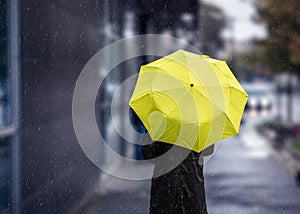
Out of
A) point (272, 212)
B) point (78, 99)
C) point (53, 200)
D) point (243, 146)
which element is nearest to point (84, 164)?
point (78, 99)

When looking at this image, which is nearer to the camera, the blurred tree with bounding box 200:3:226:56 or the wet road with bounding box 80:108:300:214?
the wet road with bounding box 80:108:300:214

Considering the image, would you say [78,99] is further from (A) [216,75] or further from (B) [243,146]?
(B) [243,146]

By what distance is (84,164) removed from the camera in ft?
26.7

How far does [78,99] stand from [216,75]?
354cm

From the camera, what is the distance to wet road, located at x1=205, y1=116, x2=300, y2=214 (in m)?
8.19

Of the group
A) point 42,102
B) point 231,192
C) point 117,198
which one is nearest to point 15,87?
point 42,102

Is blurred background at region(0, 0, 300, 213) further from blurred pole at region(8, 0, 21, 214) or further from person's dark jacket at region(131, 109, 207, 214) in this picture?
person's dark jacket at region(131, 109, 207, 214)

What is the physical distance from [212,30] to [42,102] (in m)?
34.1

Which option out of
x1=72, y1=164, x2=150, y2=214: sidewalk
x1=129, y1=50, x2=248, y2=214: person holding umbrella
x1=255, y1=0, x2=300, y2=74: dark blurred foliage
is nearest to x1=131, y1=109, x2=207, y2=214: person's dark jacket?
x1=129, y1=50, x2=248, y2=214: person holding umbrella

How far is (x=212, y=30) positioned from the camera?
38875 mm

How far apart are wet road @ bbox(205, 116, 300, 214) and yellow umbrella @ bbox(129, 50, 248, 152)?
395 centimetres

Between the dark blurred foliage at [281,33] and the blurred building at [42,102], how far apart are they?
1229cm

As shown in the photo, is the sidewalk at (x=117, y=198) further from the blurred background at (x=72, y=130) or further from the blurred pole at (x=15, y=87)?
the blurred pole at (x=15, y=87)

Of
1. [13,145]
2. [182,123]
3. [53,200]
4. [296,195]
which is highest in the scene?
[182,123]
